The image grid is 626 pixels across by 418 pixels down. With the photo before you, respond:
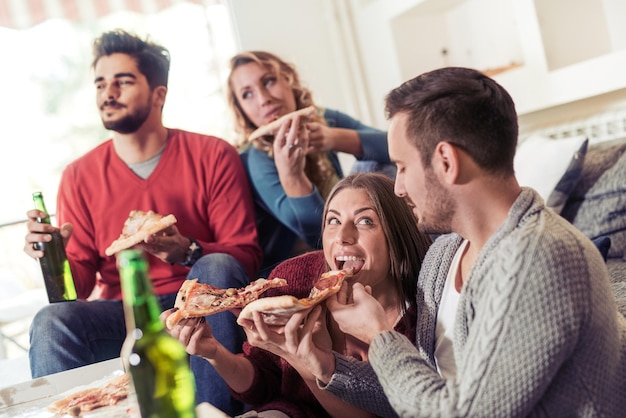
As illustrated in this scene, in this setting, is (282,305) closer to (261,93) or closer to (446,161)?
(446,161)

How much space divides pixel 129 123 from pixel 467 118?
5.84 ft

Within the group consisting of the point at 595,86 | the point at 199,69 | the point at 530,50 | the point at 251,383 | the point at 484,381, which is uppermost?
the point at 199,69

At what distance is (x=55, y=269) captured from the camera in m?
2.36

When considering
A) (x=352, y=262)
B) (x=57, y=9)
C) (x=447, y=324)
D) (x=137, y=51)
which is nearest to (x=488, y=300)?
(x=447, y=324)

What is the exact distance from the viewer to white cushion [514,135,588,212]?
2.41 meters

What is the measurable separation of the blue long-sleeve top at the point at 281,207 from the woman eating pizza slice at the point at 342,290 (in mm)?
599

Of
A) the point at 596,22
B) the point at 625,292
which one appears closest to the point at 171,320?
the point at 625,292

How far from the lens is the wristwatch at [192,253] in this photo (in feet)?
7.75

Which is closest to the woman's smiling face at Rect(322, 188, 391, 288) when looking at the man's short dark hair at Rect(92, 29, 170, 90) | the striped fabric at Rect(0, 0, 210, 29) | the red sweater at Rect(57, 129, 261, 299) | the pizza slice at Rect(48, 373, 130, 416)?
the pizza slice at Rect(48, 373, 130, 416)

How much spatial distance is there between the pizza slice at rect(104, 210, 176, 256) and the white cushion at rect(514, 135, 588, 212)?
3.96 ft

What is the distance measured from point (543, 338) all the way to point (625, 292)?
0.83 metres

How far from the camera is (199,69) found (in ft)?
14.0

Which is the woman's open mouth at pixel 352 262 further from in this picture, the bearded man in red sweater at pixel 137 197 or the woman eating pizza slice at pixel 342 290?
the bearded man in red sweater at pixel 137 197

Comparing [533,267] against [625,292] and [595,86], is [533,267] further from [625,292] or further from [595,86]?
[595,86]
